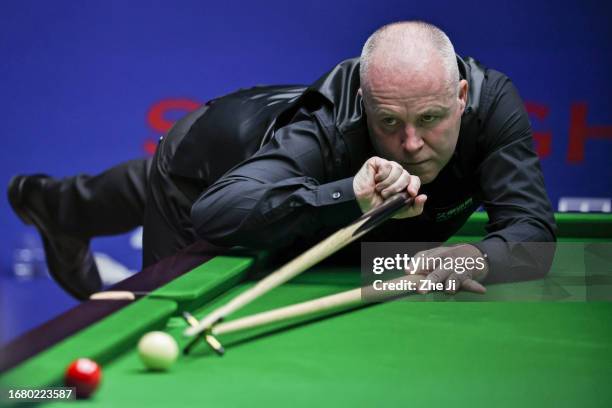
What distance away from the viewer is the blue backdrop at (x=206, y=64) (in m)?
4.06

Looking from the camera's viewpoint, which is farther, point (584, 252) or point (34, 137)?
point (34, 137)

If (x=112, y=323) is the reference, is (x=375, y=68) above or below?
above

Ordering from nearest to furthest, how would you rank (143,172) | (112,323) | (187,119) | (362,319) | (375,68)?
(112,323), (362,319), (375,68), (187,119), (143,172)

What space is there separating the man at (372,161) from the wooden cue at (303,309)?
14 cm

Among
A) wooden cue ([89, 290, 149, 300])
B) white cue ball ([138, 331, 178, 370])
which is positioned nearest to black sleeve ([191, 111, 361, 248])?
wooden cue ([89, 290, 149, 300])

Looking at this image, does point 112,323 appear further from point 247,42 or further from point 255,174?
point 247,42

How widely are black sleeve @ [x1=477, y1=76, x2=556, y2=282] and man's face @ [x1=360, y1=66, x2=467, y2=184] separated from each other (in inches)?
6.6

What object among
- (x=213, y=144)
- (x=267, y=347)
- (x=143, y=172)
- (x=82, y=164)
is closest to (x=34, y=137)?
(x=82, y=164)

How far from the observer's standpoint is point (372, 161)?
1948 mm

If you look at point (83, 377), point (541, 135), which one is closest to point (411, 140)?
point (83, 377)

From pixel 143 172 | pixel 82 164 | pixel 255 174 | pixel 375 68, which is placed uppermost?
pixel 375 68

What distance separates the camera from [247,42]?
4152 millimetres

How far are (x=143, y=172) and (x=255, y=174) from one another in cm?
96

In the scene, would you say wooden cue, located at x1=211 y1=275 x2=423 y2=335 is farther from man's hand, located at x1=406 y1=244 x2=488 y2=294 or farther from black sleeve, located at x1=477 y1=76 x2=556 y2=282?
black sleeve, located at x1=477 y1=76 x2=556 y2=282
